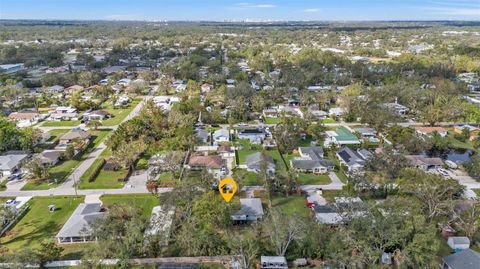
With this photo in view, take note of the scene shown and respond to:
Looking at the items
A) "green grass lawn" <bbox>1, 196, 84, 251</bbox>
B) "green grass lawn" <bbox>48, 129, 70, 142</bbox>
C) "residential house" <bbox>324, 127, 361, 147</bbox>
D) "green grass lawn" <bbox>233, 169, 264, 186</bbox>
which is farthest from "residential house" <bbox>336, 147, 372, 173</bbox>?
"green grass lawn" <bbox>48, 129, 70, 142</bbox>

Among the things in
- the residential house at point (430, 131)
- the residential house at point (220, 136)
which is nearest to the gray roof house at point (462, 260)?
the residential house at point (430, 131)

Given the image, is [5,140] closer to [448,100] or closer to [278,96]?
[278,96]

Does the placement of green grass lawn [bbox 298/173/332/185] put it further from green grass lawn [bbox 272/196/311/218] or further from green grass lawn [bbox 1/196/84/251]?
green grass lawn [bbox 1/196/84/251]

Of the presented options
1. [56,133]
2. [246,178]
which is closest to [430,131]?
[246,178]

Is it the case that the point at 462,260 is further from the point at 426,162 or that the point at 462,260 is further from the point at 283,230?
the point at 426,162

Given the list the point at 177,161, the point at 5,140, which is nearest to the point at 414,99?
the point at 177,161
